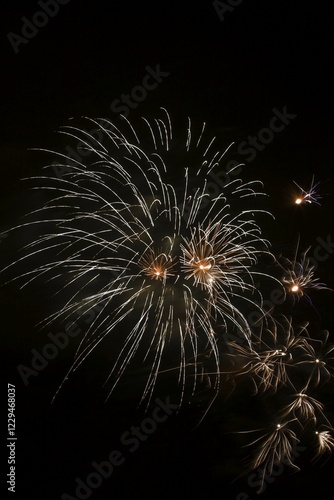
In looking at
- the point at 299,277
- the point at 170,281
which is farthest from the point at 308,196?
the point at 170,281

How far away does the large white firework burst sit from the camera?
3.45 m

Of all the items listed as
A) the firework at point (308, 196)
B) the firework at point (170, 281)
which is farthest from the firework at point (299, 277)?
the firework at point (308, 196)

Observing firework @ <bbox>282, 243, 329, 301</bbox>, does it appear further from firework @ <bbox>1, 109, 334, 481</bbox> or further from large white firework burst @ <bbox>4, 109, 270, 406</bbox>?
large white firework burst @ <bbox>4, 109, 270, 406</bbox>

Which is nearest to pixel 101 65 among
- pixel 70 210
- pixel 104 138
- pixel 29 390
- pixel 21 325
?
pixel 104 138

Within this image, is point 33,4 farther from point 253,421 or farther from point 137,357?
point 253,421

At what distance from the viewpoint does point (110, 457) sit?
344cm

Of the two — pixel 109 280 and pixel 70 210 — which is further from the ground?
pixel 70 210

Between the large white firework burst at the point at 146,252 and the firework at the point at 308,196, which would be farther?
the firework at the point at 308,196

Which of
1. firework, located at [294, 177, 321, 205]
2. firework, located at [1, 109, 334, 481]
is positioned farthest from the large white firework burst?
firework, located at [294, 177, 321, 205]

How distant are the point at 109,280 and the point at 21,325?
65 cm

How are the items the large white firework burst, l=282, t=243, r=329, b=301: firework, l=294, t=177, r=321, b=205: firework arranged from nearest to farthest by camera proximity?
the large white firework burst → l=282, t=243, r=329, b=301: firework → l=294, t=177, r=321, b=205: firework

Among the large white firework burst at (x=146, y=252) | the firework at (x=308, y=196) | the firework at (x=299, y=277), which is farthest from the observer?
the firework at (x=308, y=196)

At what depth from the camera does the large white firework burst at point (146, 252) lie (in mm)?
3447

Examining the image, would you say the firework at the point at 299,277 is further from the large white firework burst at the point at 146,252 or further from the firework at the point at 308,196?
the firework at the point at 308,196
